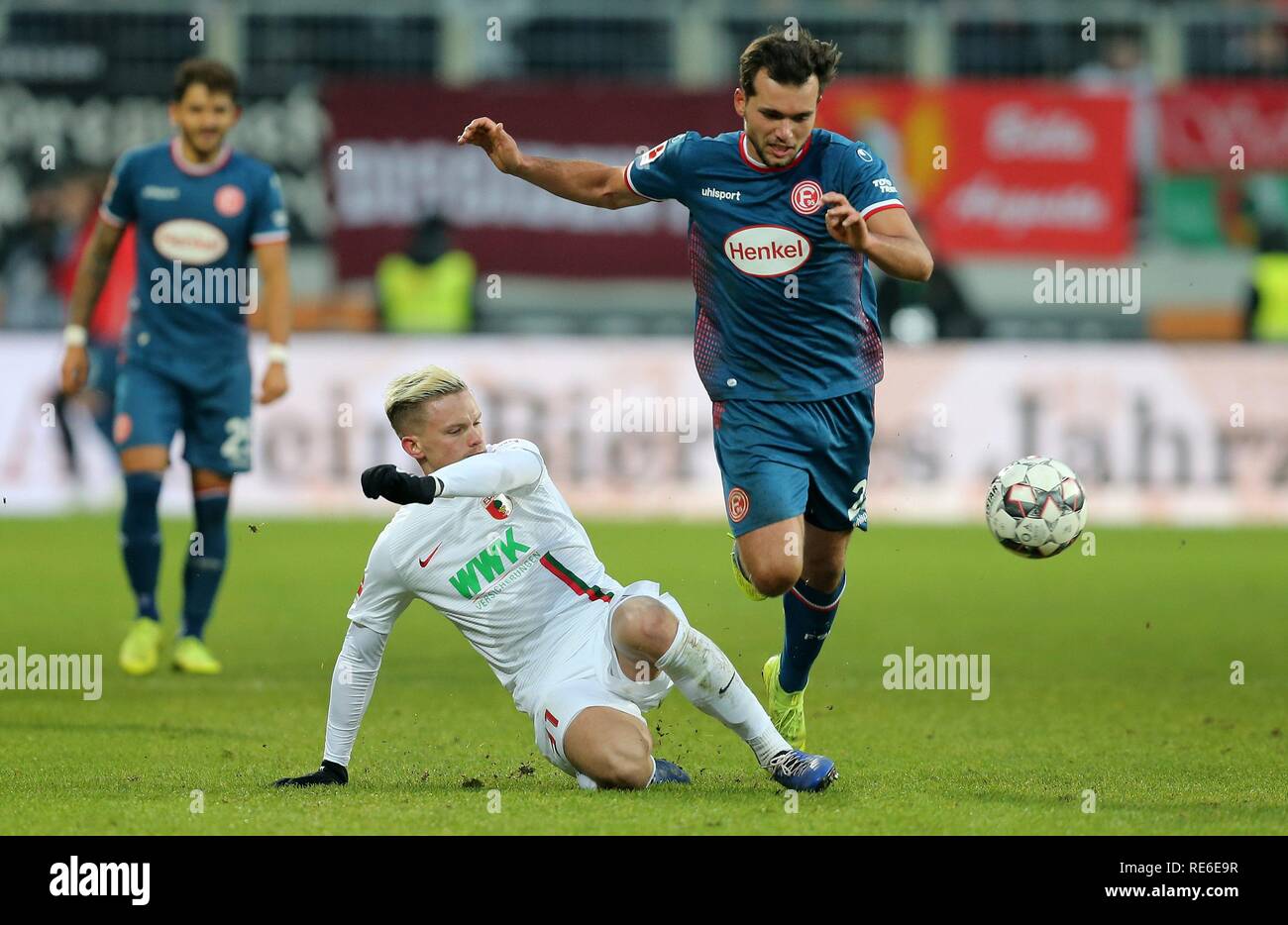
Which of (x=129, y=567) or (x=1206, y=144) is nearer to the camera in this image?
(x=129, y=567)

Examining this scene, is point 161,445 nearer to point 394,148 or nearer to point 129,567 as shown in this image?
point 129,567

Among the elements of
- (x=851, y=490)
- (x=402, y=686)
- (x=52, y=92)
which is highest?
(x=52, y=92)

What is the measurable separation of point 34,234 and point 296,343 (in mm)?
4488

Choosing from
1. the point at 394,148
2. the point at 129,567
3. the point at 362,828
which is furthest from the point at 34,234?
the point at 362,828

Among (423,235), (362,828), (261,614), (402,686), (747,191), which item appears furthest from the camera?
(423,235)

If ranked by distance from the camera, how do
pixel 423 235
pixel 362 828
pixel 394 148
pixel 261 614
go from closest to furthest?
pixel 362 828
pixel 261 614
pixel 423 235
pixel 394 148

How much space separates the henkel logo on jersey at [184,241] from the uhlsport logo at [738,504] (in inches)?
135

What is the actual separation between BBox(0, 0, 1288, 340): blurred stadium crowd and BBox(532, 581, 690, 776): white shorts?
13.3m

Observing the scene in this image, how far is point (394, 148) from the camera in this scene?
20.1 m

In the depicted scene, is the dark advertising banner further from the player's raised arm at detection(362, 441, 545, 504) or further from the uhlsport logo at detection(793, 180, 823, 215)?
the player's raised arm at detection(362, 441, 545, 504)

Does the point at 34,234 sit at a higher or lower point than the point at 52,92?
lower

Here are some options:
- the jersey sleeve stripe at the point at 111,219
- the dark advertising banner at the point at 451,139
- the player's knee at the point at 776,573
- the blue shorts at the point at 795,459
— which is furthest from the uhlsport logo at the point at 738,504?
the dark advertising banner at the point at 451,139

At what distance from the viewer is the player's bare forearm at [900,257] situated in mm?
5953
